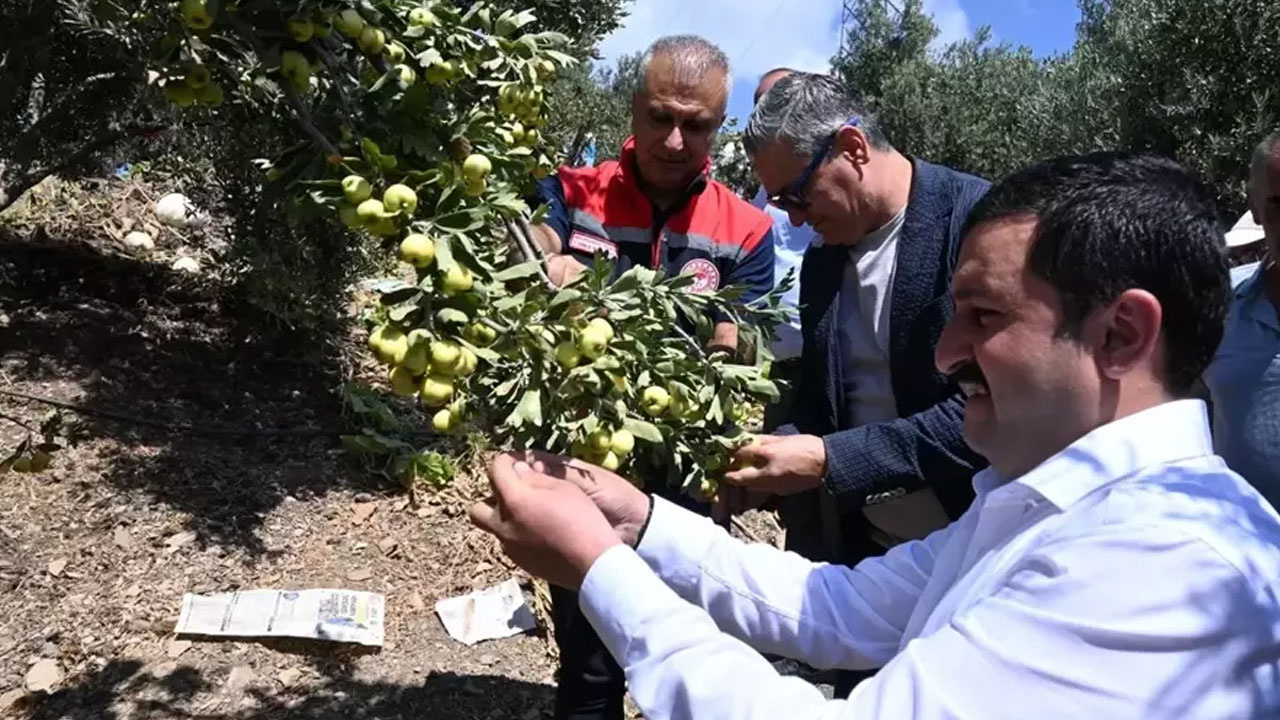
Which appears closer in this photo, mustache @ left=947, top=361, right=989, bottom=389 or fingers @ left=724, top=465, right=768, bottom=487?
mustache @ left=947, top=361, right=989, bottom=389

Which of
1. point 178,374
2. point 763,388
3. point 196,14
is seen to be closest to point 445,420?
point 763,388

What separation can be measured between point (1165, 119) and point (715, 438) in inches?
317

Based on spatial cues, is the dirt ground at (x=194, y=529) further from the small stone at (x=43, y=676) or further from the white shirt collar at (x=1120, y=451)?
the white shirt collar at (x=1120, y=451)

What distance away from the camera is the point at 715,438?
1.94 metres

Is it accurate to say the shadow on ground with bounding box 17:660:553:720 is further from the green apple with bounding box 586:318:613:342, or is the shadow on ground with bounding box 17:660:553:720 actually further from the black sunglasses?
the green apple with bounding box 586:318:613:342

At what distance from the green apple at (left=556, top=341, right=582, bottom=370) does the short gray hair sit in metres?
1.36

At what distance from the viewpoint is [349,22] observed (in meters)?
1.58

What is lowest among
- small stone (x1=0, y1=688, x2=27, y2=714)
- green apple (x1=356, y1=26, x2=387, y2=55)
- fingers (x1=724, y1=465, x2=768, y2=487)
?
small stone (x1=0, y1=688, x2=27, y2=714)

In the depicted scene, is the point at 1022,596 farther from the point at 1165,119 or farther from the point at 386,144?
the point at 1165,119

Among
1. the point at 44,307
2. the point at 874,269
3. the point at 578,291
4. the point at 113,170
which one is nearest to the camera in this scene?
the point at 578,291

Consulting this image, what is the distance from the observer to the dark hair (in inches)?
48.3

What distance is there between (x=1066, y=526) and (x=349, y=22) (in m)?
1.22

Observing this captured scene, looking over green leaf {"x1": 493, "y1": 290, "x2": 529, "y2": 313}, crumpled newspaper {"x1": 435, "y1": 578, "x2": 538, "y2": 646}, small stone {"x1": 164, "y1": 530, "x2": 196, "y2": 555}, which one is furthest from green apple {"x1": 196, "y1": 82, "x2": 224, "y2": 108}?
small stone {"x1": 164, "y1": 530, "x2": 196, "y2": 555}

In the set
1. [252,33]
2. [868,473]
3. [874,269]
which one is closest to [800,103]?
[874,269]
